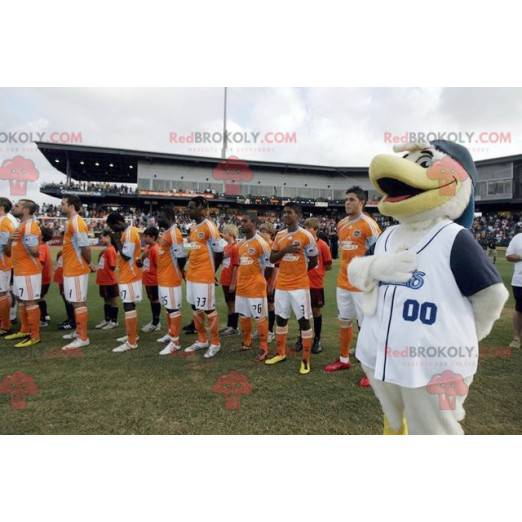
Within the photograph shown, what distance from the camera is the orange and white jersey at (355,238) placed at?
4.05 metres

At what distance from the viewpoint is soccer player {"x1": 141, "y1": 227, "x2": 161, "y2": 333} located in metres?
6.29

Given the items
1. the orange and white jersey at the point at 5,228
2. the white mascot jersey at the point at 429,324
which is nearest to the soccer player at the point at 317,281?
the white mascot jersey at the point at 429,324

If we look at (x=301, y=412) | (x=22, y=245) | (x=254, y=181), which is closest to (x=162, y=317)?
(x=22, y=245)

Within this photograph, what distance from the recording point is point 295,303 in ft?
14.1

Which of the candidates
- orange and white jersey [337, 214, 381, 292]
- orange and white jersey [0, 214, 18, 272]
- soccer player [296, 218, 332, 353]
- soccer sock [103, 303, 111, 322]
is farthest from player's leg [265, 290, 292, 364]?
orange and white jersey [0, 214, 18, 272]

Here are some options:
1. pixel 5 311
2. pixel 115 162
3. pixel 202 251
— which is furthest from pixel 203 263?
pixel 115 162

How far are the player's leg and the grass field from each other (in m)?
0.19

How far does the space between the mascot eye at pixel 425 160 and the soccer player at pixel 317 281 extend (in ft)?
9.83

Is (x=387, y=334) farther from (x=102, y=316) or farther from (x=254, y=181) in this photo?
(x=254, y=181)

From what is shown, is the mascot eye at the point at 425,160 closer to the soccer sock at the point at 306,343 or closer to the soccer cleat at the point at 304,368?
the soccer sock at the point at 306,343

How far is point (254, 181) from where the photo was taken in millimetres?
40188

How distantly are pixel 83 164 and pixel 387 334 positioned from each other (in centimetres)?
4176

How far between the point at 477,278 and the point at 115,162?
40.5 metres

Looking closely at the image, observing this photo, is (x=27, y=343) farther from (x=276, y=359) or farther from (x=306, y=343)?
(x=306, y=343)
